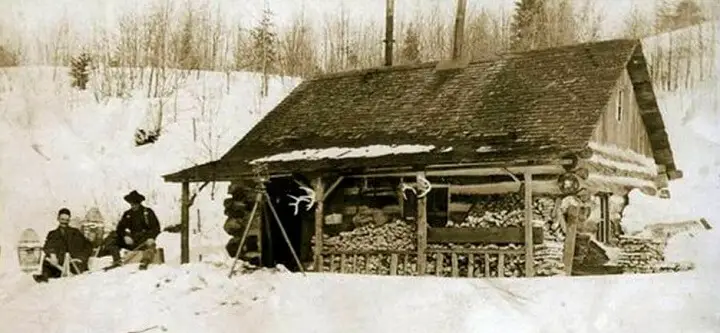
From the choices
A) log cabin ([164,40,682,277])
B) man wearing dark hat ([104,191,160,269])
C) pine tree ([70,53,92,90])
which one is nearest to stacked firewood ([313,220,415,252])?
log cabin ([164,40,682,277])

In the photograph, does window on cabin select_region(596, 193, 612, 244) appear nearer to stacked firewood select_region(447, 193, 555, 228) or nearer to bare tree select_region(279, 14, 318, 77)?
stacked firewood select_region(447, 193, 555, 228)

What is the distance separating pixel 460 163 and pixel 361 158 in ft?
1.48

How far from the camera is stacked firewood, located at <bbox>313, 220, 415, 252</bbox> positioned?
14.1 feet

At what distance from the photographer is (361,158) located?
4207 mm

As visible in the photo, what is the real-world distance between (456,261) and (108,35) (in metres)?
1.51

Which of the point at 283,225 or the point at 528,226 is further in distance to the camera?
the point at 283,225

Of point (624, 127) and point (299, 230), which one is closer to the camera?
point (624, 127)

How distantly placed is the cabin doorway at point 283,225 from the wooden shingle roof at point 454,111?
0.79ft

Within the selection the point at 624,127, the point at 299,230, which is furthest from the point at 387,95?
the point at 624,127

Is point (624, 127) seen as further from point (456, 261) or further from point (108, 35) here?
point (108, 35)

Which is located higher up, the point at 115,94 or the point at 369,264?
the point at 115,94

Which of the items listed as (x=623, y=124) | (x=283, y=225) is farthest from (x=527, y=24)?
(x=283, y=225)

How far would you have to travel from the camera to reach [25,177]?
3748 mm

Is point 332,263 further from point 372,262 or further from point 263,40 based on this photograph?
point 263,40
